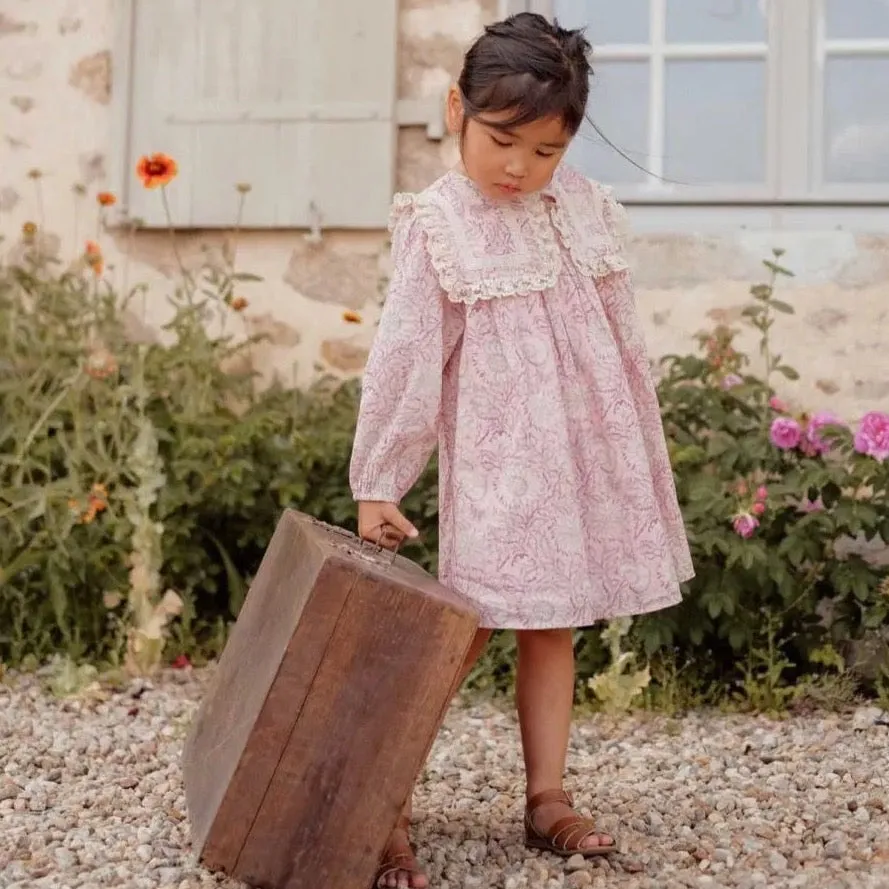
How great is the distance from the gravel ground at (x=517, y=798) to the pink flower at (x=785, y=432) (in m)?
0.71

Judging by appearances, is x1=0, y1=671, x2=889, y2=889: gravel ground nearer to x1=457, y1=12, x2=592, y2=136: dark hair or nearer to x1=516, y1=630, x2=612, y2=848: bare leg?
x1=516, y1=630, x2=612, y2=848: bare leg

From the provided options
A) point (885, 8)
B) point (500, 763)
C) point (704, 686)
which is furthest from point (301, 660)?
point (885, 8)

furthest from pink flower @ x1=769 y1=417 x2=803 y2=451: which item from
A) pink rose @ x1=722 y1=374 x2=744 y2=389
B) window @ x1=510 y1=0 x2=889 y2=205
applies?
window @ x1=510 y1=0 x2=889 y2=205

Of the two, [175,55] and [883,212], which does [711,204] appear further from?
[175,55]

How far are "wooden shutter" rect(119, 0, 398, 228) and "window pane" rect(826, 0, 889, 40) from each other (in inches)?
54.2

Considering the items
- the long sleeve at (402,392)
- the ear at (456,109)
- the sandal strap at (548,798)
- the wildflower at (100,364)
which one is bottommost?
the sandal strap at (548,798)

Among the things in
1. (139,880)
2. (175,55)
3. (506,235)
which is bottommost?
(139,880)

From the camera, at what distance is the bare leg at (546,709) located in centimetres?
230

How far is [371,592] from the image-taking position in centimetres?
195

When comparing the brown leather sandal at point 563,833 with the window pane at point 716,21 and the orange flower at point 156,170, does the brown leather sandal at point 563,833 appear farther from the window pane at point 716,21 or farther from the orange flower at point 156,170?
the window pane at point 716,21

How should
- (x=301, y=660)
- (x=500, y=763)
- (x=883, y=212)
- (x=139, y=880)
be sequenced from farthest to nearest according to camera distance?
(x=883, y=212)
(x=500, y=763)
(x=139, y=880)
(x=301, y=660)

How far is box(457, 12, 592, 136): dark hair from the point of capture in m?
2.13

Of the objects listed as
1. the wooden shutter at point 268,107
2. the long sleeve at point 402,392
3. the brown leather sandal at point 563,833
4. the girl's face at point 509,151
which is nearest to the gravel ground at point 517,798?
the brown leather sandal at point 563,833

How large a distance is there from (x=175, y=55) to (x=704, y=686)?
259 centimetres
